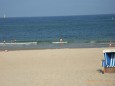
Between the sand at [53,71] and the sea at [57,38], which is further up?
the sea at [57,38]

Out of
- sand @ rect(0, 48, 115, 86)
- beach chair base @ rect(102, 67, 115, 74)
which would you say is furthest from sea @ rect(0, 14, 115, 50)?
beach chair base @ rect(102, 67, 115, 74)

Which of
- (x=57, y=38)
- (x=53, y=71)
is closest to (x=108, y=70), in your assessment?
(x=53, y=71)

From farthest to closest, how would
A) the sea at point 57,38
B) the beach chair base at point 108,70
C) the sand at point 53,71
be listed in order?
the sea at point 57,38 → the beach chair base at point 108,70 → the sand at point 53,71

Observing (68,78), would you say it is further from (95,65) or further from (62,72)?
(95,65)

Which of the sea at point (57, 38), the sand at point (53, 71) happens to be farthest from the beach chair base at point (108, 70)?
the sea at point (57, 38)

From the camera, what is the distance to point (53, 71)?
62.6 ft

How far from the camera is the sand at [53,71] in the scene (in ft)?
52.3

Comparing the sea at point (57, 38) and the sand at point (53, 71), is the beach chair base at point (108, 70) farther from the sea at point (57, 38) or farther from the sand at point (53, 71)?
the sea at point (57, 38)

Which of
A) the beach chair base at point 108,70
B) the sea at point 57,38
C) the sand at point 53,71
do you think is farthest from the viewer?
the sea at point 57,38

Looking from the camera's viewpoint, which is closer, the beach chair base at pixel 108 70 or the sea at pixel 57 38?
the beach chair base at pixel 108 70

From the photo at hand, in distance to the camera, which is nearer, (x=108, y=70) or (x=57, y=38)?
(x=108, y=70)

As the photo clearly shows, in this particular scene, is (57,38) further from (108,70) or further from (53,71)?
(108,70)

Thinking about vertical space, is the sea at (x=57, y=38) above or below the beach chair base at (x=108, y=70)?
above

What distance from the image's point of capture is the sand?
15938 millimetres
